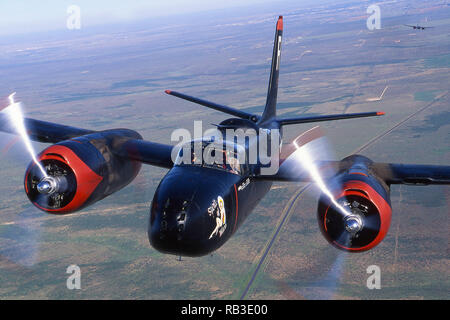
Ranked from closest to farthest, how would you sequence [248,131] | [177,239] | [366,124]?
1. [177,239]
2. [248,131]
3. [366,124]

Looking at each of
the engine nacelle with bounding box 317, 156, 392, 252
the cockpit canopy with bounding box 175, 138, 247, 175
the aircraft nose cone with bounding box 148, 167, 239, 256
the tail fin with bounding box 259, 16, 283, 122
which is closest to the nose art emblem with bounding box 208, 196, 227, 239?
the aircraft nose cone with bounding box 148, 167, 239, 256

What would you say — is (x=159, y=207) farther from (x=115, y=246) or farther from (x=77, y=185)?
(x=115, y=246)

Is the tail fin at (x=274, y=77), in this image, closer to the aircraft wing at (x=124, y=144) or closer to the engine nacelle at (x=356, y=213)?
the aircraft wing at (x=124, y=144)

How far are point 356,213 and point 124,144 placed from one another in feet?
39.8

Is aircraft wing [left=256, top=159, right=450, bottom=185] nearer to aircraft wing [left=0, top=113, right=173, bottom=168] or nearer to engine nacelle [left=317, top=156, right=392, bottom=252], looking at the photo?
engine nacelle [left=317, top=156, right=392, bottom=252]

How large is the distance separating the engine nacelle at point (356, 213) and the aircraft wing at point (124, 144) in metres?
8.82

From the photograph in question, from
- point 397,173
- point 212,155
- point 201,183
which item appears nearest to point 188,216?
point 201,183

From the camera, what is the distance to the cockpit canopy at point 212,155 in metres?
18.7

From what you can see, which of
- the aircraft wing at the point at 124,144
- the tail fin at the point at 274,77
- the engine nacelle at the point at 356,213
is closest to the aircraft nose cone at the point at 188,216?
the engine nacelle at the point at 356,213

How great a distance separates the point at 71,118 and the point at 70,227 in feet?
387

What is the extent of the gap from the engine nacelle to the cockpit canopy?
4.05m

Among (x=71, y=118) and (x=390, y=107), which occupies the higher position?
(x=71, y=118)

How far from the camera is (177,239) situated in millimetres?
15820
